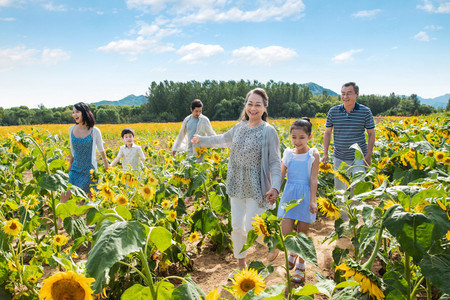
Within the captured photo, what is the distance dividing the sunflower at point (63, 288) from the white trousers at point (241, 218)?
178 cm

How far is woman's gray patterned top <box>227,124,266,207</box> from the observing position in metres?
2.58

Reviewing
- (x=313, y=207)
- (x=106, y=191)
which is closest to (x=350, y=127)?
(x=313, y=207)

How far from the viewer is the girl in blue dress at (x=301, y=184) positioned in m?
2.71

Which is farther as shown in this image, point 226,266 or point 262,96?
point 226,266

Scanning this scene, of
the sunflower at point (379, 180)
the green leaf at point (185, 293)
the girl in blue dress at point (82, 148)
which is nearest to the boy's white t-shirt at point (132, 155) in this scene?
the girl in blue dress at point (82, 148)

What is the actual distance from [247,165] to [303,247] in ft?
4.46

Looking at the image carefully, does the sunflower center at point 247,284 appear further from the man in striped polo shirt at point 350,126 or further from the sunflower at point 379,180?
the man in striped polo shirt at point 350,126

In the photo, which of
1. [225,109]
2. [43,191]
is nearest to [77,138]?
[43,191]

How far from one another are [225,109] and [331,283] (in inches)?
1988

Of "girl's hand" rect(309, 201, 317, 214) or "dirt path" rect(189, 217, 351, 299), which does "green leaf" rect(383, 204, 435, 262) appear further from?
"girl's hand" rect(309, 201, 317, 214)

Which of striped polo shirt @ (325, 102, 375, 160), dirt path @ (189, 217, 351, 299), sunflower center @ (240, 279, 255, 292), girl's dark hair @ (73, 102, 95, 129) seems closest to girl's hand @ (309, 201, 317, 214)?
dirt path @ (189, 217, 351, 299)

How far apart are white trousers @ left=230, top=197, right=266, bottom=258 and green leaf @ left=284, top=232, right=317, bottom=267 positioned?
1.26 metres

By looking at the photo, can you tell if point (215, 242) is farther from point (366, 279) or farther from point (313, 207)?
point (366, 279)

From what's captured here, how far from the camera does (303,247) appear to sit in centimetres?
129
